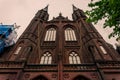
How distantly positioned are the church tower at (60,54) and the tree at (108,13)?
9.01m

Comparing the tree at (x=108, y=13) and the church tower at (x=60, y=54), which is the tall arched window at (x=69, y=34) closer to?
the church tower at (x=60, y=54)

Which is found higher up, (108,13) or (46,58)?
(46,58)

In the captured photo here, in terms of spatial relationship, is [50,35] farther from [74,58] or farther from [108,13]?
[108,13]

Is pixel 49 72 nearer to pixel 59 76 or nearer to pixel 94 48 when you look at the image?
pixel 59 76

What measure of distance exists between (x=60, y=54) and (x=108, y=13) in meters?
12.1

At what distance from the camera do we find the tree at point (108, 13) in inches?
347

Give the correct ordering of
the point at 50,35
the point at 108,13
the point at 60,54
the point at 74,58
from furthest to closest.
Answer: the point at 50,35
the point at 74,58
the point at 60,54
the point at 108,13

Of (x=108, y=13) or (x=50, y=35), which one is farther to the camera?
(x=50, y=35)

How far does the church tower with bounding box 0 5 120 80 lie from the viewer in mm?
18500

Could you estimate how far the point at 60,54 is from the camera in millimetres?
20953

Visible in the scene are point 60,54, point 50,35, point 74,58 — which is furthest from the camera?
point 50,35

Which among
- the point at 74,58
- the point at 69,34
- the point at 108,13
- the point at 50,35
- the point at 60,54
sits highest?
the point at 69,34

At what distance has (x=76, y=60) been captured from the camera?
23203 mm

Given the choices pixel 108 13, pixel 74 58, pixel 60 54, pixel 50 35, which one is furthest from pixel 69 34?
pixel 108 13
